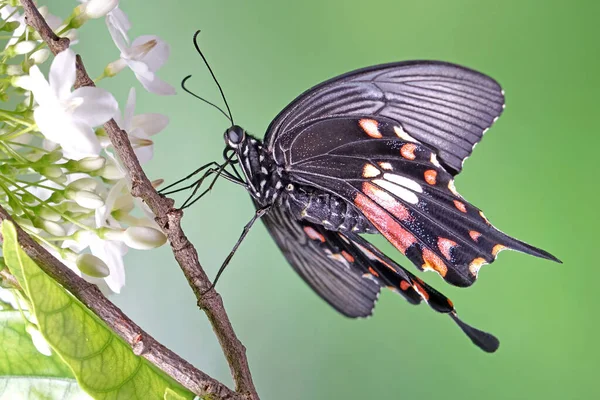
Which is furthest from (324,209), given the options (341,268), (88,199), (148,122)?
(88,199)

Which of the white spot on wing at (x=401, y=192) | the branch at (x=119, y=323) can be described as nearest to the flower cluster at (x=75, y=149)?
the branch at (x=119, y=323)

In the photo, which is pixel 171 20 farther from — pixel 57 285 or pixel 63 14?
pixel 57 285

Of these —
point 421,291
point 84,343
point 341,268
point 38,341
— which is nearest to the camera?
point 84,343

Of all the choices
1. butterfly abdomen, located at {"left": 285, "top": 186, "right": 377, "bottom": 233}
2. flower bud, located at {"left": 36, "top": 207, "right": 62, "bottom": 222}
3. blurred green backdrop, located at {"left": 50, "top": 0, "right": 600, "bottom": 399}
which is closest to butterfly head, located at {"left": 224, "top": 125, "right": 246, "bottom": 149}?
butterfly abdomen, located at {"left": 285, "top": 186, "right": 377, "bottom": 233}

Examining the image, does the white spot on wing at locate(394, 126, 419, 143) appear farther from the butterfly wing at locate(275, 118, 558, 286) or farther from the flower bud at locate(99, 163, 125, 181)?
the flower bud at locate(99, 163, 125, 181)

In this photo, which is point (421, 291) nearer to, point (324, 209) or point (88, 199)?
point (324, 209)
